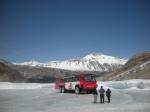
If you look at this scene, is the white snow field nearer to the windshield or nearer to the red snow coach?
the red snow coach

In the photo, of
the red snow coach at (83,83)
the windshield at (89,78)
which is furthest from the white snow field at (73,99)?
the windshield at (89,78)

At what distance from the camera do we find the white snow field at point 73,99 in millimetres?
25297

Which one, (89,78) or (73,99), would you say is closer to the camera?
(73,99)

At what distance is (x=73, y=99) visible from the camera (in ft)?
114

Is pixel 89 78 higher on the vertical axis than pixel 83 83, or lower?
higher

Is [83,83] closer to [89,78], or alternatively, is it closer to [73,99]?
[89,78]

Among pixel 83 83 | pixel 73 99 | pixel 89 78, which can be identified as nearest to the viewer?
pixel 73 99

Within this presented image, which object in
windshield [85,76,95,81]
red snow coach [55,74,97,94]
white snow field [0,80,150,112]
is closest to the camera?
white snow field [0,80,150,112]

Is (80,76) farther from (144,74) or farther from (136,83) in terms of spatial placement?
(144,74)

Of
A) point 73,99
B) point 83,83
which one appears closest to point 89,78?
point 83,83

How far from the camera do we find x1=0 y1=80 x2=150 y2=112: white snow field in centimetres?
2530

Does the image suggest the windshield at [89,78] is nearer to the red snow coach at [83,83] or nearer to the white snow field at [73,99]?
the red snow coach at [83,83]

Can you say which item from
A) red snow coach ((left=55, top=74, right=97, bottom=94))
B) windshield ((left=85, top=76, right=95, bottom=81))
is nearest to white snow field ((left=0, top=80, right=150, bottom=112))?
red snow coach ((left=55, top=74, right=97, bottom=94))

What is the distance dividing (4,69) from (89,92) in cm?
10425
